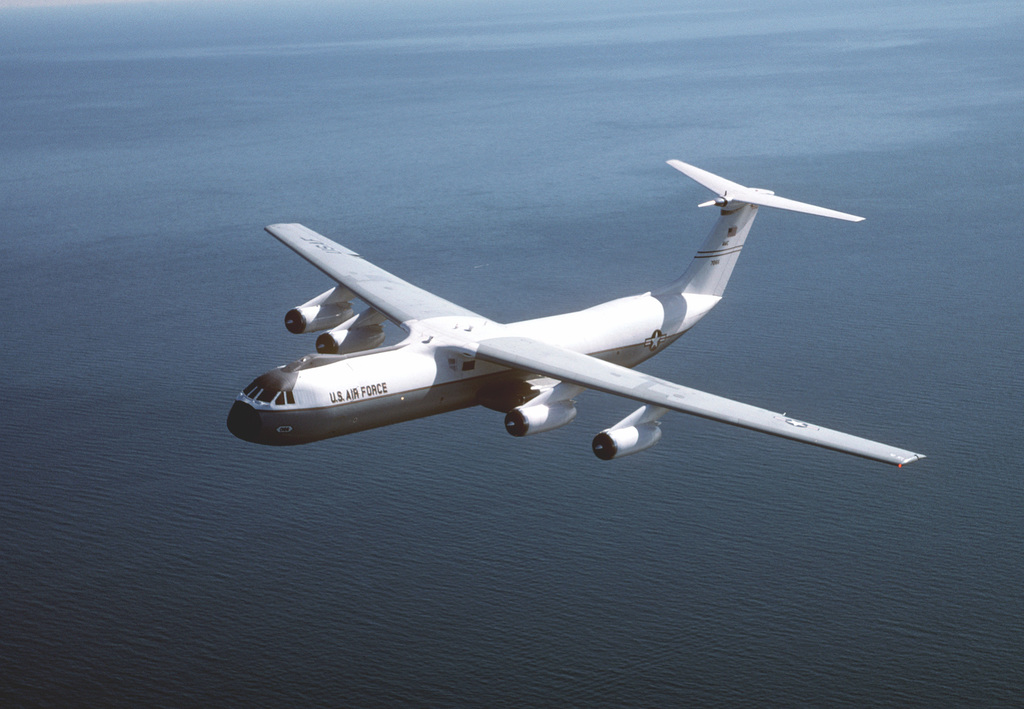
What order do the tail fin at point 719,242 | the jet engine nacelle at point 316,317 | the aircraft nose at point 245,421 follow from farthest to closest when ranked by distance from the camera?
the tail fin at point 719,242 < the jet engine nacelle at point 316,317 < the aircraft nose at point 245,421

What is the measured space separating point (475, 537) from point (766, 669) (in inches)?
773

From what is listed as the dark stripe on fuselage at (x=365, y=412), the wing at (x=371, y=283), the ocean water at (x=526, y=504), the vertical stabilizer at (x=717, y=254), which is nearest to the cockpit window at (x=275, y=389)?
the dark stripe on fuselage at (x=365, y=412)

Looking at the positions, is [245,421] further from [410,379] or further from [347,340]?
[347,340]

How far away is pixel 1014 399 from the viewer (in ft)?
295

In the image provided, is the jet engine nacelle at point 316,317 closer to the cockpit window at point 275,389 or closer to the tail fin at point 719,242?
the cockpit window at point 275,389

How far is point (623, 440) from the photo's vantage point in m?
53.5

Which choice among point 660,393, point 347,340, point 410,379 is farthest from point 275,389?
point 660,393

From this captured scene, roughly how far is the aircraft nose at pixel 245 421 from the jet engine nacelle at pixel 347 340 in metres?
13.1

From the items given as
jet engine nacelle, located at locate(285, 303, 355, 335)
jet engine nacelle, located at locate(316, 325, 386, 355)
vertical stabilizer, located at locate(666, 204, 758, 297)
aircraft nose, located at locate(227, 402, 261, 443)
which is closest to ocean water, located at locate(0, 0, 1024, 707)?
jet engine nacelle, located at locate(316, 325, 386, 355)

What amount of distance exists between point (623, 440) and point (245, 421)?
677 inches

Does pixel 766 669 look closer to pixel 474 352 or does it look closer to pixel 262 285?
pixel 474 352

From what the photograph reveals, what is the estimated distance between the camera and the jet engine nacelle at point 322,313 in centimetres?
6904

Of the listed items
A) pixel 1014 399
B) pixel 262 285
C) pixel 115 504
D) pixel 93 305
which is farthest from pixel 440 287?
pixel 1014 399

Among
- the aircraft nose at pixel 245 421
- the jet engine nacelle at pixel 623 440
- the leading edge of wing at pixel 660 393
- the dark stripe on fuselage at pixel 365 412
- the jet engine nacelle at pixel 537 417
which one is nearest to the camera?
the leading edge of wing at pixel 660 393
